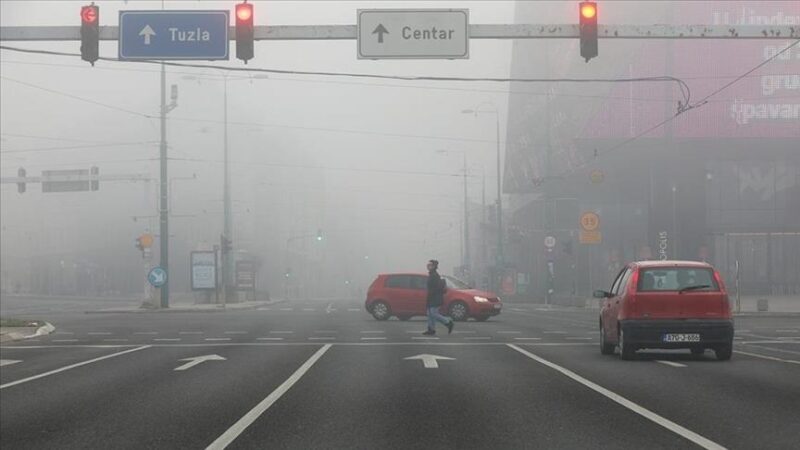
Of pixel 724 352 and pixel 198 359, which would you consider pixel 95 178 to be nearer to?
pixel 198 359

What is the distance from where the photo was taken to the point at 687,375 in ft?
47.4

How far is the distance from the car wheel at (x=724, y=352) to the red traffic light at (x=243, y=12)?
10.0 meters

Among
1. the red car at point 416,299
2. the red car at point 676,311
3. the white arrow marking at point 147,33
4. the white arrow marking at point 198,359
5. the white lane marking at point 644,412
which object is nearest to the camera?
the white lane marking at point 644,412

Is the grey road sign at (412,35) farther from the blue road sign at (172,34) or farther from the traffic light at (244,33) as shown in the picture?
the blue road sign at (172,34)

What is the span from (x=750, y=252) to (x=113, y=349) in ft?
179

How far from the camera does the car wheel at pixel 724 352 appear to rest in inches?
667

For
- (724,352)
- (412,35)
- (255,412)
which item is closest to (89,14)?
(412,35)

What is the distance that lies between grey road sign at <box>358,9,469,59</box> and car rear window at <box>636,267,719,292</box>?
17.8ft

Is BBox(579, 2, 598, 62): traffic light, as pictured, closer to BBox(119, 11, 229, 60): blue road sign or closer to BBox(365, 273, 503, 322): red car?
BBox(119, 11, 229, 60): blue road sign

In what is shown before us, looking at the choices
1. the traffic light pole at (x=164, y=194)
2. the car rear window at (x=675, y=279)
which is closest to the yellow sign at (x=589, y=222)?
the traffic light pole at (x=164, y=194)

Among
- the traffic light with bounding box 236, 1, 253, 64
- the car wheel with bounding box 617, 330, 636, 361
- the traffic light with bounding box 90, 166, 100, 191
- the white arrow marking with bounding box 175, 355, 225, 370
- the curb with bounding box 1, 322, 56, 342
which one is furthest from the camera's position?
the traffic light with bounding box 90, 166, 100, 191

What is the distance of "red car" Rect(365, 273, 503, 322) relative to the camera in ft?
109

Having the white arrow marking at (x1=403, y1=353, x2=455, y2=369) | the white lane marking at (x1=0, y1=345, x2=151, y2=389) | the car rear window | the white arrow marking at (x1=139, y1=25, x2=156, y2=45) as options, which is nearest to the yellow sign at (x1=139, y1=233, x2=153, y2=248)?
the white lane marking at (x1=0, y1=345, x2=151, y2=389)

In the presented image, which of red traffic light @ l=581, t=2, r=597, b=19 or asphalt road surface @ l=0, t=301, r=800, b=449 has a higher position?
red traffic light @ l=581, t=2, r=597, b=19
